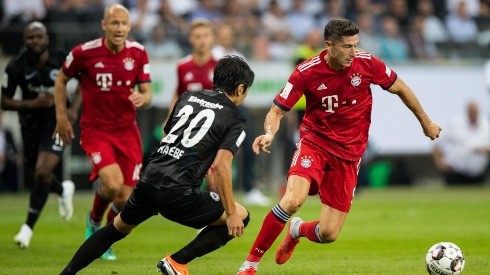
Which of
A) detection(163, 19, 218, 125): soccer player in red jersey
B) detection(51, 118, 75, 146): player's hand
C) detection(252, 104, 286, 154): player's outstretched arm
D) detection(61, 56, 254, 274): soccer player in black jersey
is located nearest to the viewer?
detection(61, 56, 254, 274): soccer player in black jersey

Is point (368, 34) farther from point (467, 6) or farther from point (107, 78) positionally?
point (107, 78)

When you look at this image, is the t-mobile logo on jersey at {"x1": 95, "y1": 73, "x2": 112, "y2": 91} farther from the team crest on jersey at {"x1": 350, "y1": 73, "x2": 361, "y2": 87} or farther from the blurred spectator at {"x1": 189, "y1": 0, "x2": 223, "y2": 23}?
the blurred spectator at {"x1": 189, "y1": 0, "x2": 223, "y2": 23}

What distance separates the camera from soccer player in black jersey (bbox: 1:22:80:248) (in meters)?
12.8

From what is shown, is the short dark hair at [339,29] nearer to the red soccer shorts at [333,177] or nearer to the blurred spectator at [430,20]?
the red soccer shorts at [333,177]

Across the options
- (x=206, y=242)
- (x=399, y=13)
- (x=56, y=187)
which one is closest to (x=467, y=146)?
(x=399, y=13)

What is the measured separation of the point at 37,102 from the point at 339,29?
4428mm

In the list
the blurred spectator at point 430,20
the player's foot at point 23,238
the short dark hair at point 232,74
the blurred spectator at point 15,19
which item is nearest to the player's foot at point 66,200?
the player's foot at point 23,238

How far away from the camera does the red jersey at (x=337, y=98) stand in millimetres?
10203

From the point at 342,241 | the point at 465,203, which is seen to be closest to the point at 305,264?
the point at 342,241

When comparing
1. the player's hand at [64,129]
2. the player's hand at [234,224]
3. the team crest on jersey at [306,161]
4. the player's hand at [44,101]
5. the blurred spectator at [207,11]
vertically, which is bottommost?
the blurred spectator at [207,11]

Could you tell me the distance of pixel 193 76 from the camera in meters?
15.3

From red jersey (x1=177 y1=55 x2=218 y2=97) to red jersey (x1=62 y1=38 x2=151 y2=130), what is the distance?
10.4 ft

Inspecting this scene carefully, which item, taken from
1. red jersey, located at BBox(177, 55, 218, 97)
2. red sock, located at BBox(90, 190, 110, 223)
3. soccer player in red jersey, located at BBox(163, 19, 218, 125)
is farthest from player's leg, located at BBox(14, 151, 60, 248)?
red jersey, located at BBox(177, 55, 218, 97)

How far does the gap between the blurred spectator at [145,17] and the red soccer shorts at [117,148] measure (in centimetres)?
974
